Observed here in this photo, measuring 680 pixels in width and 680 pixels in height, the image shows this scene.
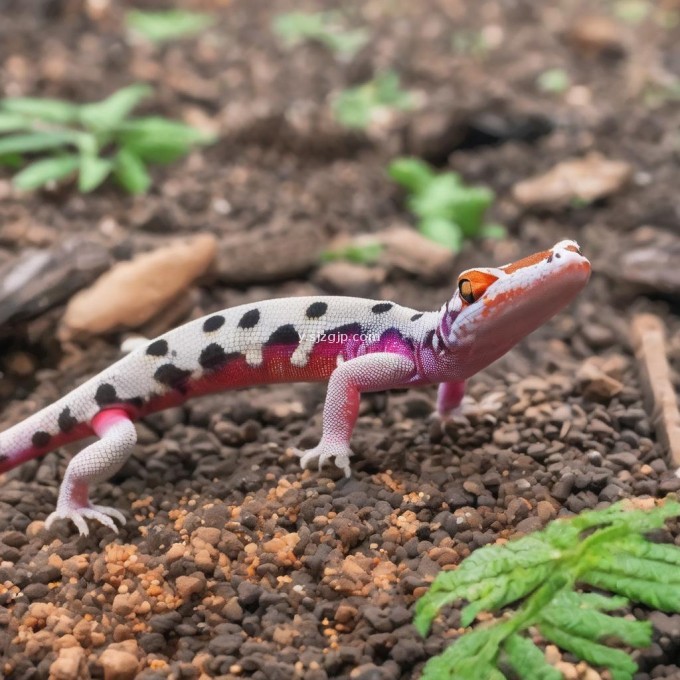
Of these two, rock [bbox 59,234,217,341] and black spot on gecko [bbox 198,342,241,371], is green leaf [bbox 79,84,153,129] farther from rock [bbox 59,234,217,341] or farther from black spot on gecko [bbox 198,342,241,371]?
black spot on gecko [bbox 198,342,241,371]

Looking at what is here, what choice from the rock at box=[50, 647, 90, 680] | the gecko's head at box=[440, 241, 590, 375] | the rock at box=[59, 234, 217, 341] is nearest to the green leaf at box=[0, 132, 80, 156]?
the rock at box=[59, 234, 217, 341]

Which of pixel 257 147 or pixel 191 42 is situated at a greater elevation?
pixel 191 42

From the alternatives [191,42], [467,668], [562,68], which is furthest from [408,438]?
[191,42]

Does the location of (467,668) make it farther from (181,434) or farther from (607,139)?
(607,139)

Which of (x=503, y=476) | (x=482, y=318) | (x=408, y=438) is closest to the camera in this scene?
(x=482, y=318)

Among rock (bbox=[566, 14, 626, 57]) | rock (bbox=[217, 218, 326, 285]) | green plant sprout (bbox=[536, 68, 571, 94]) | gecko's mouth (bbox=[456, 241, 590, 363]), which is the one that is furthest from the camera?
rock (bbox=[566, 14, 626, 57])

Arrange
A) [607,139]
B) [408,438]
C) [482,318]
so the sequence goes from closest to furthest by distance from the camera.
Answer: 1. [482,318]
2. [408,438]
3. [607,139]

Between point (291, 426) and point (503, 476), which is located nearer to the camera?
point (503, 476)

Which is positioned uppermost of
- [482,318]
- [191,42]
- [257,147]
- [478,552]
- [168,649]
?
[191,42]
